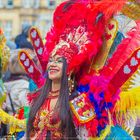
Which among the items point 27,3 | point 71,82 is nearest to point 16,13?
point 27,3

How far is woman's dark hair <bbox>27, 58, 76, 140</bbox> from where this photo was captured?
15.3 ft

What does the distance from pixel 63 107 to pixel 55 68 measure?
0.29 metres

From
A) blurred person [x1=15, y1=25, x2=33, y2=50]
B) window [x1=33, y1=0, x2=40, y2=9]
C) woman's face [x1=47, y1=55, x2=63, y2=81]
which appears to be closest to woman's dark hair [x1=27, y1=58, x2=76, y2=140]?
woman's face [x1=47, y1=55, x2=63, y2=81]

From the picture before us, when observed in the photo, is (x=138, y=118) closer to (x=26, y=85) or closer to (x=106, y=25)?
(x=106, y=25)

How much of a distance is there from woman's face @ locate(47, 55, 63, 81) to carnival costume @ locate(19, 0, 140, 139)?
49mm

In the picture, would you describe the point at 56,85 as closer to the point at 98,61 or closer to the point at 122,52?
the point at 98,61

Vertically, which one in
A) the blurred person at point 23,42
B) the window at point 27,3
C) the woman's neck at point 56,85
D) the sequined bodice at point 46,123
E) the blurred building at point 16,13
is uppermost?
the window at point 27,3

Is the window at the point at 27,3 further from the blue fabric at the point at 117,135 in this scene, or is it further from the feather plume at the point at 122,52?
the blue fabric at the point at 117,135

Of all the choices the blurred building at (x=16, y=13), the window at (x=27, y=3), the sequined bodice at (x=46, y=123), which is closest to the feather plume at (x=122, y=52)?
the sequined bodice at (x=46, y=123)

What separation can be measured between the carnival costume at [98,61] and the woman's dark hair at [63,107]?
0.05 meters

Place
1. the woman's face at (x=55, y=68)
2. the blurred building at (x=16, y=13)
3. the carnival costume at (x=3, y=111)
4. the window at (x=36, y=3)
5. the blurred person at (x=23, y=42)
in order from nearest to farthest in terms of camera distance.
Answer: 1. the woman's face at (x=55, y=68)
2. the carnival costume at (x=3, y=111)
3. the blurred person at (x=23, y=42)
4. the blurred building at (x=16, y=13)
5. the window at (x=36, y=3)

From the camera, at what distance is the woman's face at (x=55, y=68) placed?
477 cm

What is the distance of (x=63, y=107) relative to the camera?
4680mm

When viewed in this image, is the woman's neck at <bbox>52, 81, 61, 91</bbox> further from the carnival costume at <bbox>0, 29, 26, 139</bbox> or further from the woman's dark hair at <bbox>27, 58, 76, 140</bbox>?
the carnival costume at <bbox>0, 29, 26, 139</bbox>
